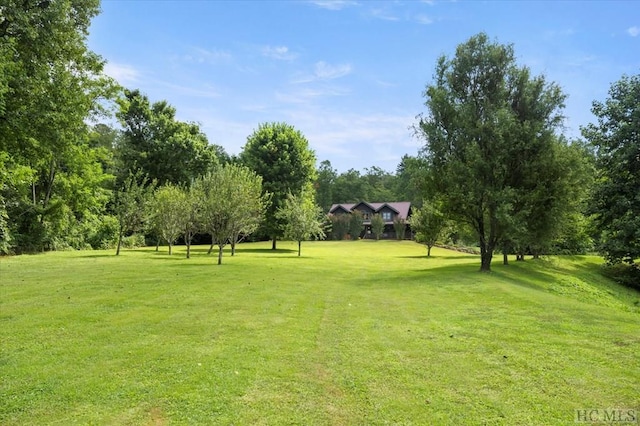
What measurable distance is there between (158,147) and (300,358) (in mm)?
49975

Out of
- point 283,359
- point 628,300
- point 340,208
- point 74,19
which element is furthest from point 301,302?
point 340,208

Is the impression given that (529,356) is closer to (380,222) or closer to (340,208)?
(380,222)

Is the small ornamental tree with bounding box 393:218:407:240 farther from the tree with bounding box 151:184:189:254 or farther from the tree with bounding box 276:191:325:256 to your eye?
the tree with bounding box 151:184:189:254

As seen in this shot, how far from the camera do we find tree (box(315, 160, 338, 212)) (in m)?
95.4

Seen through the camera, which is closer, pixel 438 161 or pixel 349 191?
pixel 438 161

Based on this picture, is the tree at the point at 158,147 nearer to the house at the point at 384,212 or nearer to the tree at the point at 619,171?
the house at the point at 384,212

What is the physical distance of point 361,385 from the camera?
5434 millimetres

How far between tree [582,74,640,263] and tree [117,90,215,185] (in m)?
41.6

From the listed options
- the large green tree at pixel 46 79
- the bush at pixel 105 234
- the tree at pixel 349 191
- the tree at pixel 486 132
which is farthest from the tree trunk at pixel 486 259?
the tree at pixel 349 191

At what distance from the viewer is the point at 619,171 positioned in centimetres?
2711

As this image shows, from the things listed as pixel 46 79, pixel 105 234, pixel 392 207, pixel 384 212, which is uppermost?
pixel 46 79

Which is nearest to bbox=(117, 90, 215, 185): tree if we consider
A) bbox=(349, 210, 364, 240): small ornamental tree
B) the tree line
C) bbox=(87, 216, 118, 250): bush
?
bbox=(87, 216, 118, 250): bush

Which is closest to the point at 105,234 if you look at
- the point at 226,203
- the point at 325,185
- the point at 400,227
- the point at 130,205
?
the point at 130,205

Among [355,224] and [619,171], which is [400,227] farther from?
[619,171]
